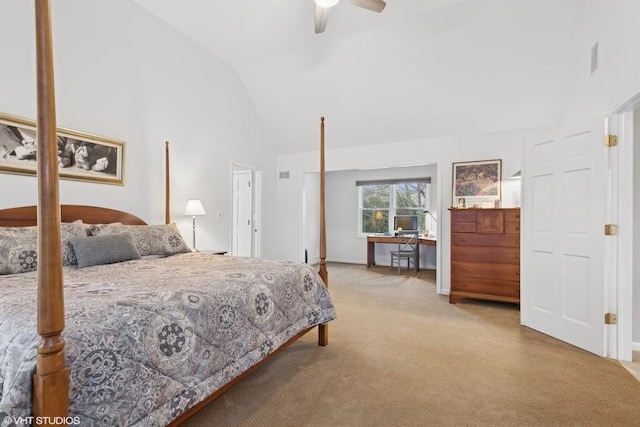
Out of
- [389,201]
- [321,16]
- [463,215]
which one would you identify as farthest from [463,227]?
[389,201]

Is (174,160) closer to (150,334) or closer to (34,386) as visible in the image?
(150,334)

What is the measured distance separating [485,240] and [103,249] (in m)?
4.02

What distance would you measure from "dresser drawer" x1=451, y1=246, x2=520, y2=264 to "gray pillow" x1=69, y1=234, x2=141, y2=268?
365 cm

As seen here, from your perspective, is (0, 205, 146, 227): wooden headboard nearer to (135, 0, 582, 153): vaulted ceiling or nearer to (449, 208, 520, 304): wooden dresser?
(135, 0, 582, 153): vaulted ceiling

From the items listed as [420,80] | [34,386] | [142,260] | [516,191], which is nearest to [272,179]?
[420,80]

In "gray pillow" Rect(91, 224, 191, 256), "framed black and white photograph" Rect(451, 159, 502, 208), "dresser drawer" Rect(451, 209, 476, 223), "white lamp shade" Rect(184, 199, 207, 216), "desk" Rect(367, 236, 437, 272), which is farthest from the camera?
"desk" Rect(367, 236, 437, 272)

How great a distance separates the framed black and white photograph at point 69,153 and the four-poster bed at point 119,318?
1.32 ft

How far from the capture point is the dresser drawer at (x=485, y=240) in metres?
3.81

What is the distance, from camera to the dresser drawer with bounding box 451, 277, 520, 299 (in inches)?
150

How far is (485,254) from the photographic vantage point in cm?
396

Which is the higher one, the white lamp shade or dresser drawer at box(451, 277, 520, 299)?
the white lamp shade

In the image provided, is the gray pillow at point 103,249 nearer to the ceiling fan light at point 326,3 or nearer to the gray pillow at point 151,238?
the gray pillow at point 151,238

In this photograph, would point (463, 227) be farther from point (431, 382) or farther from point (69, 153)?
point (69, 153)

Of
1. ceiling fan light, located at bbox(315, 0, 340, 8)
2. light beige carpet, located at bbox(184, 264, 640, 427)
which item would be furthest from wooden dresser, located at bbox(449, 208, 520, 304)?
ceiling fan light, located at bbox(315, 0, 340, 8)
